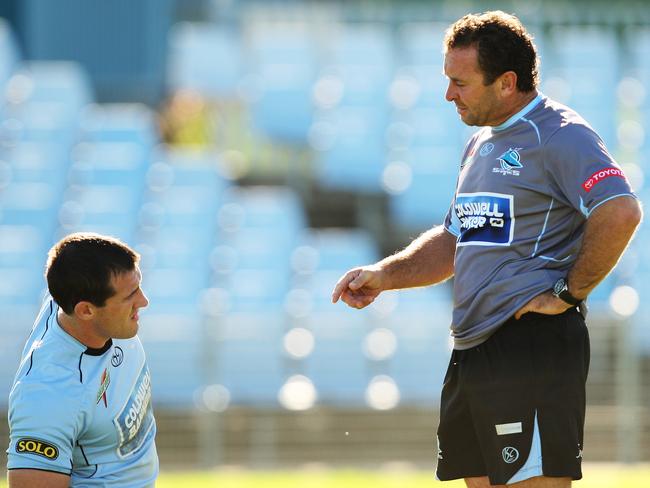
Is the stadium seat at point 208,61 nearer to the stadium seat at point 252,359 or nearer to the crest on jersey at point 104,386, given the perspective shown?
the stadium seat at point 252,359

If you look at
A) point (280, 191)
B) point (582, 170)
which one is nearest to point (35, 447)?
point (582, 170)

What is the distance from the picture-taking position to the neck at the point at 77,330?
13.0ft

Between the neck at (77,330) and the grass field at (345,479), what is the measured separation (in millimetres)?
5449

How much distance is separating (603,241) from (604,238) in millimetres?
11

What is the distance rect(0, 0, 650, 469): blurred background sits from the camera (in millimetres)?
11227

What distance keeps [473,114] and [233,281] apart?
842cm

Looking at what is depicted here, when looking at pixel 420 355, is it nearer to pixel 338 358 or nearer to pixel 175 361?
pixel 338 358

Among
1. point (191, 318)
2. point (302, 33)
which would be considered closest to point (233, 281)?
point (191, 318)

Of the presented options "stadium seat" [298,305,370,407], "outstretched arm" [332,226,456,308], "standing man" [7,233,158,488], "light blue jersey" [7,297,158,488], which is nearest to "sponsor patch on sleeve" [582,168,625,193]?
"outstretched arm" [332,226,456,308]

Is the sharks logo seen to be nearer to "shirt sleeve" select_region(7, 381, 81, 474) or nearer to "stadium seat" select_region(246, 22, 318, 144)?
"shirt sleeve" select_region(7, 381, 81, 474)

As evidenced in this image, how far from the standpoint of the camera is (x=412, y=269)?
15.5ft

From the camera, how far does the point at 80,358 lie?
13.0 feet

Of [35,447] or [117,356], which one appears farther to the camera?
[117,356]

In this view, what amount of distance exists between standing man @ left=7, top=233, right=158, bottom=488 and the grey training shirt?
1164 mm
